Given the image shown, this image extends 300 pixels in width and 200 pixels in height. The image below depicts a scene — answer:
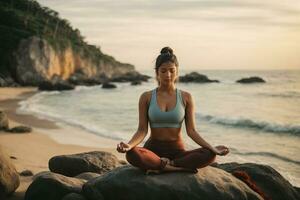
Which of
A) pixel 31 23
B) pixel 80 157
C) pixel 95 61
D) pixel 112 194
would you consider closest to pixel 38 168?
pixel 80 157

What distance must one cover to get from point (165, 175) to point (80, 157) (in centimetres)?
293

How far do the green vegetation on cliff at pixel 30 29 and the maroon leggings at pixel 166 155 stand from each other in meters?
52.0

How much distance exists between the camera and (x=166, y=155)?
5.51 metres

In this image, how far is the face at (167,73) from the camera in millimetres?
5246

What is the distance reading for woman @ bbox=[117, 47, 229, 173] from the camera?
526 cm

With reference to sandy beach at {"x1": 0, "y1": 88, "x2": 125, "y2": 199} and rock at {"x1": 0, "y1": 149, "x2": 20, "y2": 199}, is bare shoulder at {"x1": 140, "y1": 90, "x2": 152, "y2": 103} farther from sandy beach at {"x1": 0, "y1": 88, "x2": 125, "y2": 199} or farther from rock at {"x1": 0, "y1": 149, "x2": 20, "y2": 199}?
sandy beach at {"x1": 0, "y1": 88, "x2": 125, "y2": 199}

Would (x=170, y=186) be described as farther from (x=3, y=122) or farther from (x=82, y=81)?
(x=82, y=81)

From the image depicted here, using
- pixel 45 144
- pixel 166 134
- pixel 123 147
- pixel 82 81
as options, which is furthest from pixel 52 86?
pixel 123 147

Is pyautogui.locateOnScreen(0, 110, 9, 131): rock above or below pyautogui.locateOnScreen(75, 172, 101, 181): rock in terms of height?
below

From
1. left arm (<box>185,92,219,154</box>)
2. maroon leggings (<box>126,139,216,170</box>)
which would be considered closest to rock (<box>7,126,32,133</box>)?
maroon leggings (<box>126,139,216,170</box>)

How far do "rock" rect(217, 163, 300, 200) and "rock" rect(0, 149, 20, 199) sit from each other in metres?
3.39

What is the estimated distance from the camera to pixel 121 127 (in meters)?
19.3

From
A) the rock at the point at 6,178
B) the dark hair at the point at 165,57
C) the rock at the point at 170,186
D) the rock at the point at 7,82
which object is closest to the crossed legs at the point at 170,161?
the rock at the point at 170,186

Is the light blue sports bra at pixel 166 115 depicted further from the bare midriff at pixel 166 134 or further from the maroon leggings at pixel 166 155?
the maroon leggings at pixel 166 155
